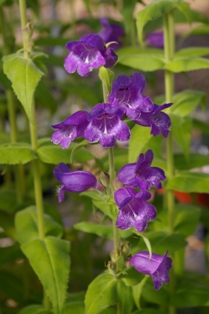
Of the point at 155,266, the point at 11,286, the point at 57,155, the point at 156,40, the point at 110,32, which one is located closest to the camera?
the point at 155,266

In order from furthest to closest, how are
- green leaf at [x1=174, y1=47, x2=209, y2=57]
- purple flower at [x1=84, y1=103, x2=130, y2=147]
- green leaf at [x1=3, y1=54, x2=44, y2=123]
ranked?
green leaf at [x1=174, y1=47, x2=209, y2=57], green leaf at [x1=3, y1=54, x2=44, y2=123], purple flower at [x1=84, y1=103, x2=130, y2=147]

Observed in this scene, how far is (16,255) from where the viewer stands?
4.49 ft

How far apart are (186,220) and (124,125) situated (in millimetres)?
601

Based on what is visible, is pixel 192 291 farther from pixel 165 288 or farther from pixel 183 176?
pixel 183 176

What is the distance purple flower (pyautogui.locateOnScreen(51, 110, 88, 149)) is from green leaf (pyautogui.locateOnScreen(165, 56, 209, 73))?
1.26ft

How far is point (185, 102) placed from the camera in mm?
1322

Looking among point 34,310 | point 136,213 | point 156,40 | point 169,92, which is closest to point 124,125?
point 136,213

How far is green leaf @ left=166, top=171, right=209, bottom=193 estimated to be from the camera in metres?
1.25

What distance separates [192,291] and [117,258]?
0.41m

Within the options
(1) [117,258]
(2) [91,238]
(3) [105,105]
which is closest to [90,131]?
(3) [105,105]

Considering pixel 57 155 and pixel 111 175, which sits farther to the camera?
pixel 57 155

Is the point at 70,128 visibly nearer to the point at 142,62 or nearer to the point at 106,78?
the point at 106,78

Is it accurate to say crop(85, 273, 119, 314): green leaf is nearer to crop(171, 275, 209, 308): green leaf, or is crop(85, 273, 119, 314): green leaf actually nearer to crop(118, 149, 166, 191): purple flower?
crop(118, 149, 166, 191): purple flower

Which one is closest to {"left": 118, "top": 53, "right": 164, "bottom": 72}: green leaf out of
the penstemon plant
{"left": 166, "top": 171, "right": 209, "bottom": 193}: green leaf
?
the penstemon plant
